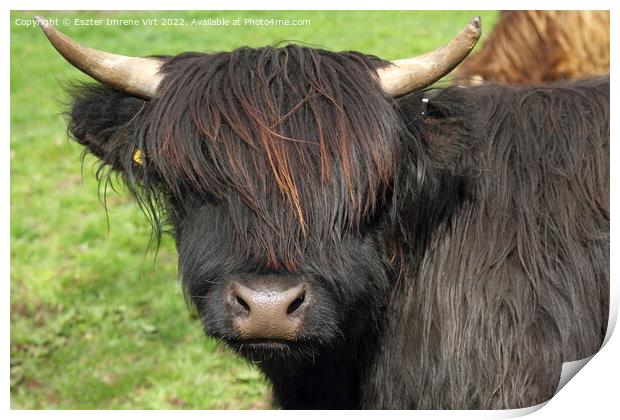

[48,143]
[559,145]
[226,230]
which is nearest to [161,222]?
[226,230]

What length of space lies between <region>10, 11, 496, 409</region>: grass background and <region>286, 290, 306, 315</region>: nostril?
1.55ft

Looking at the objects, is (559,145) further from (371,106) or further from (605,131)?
(371,106)

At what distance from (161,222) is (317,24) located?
0.80 meters

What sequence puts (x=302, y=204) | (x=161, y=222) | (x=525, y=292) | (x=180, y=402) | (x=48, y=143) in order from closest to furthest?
(x=302, y=204), (x=525, y=292), (x=161, y=222), (x=180, y=402), (x=48, y=143)

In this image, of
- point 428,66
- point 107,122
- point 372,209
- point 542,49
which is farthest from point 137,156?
point 542,49

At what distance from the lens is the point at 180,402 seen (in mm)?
3719

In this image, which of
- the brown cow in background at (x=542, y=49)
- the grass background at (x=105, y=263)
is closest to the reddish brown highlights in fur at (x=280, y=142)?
the grass background at (x=105, y=263)

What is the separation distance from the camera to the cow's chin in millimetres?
2318

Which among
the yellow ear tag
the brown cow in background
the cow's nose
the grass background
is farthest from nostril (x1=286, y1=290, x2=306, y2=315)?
the brown cow in background

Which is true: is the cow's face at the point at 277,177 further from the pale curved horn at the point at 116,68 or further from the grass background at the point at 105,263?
the grass background at the point at 105,263

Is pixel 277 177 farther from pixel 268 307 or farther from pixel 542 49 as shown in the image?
pixel 542 49

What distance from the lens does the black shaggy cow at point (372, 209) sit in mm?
2371

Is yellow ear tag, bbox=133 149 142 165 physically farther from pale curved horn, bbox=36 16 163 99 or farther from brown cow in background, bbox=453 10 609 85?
brown cow in background, bbox=453 10 609 85

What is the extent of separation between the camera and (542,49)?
445 cm
